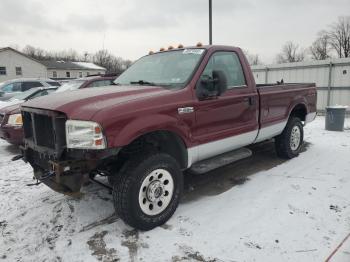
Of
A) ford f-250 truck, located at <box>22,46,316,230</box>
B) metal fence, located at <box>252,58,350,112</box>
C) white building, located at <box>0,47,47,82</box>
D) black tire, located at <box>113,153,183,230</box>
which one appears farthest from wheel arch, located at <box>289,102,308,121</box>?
white building, located at <box>0,47,47,82</box>

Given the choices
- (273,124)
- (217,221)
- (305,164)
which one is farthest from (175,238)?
(305,164)

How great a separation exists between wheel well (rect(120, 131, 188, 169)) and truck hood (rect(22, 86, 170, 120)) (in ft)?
1.56

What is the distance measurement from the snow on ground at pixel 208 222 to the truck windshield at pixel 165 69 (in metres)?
1.63

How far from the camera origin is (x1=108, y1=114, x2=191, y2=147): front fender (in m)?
3.12

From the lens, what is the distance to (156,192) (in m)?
3.54

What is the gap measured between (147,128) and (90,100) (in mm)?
676

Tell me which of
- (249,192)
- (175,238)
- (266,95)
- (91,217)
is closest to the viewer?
(175,238)

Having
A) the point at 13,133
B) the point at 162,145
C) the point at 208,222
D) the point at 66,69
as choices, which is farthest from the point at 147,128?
the point at 66,69

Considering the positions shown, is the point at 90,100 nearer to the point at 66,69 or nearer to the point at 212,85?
the point at 212,85

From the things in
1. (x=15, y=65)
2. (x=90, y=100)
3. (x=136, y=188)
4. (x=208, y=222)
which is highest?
(x=15, y=65)

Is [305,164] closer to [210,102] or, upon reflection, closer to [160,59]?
[210,102]

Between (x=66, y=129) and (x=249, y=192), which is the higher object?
(x=66, y=129)

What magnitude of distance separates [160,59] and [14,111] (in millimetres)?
4073

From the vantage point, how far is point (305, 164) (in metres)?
5.80
